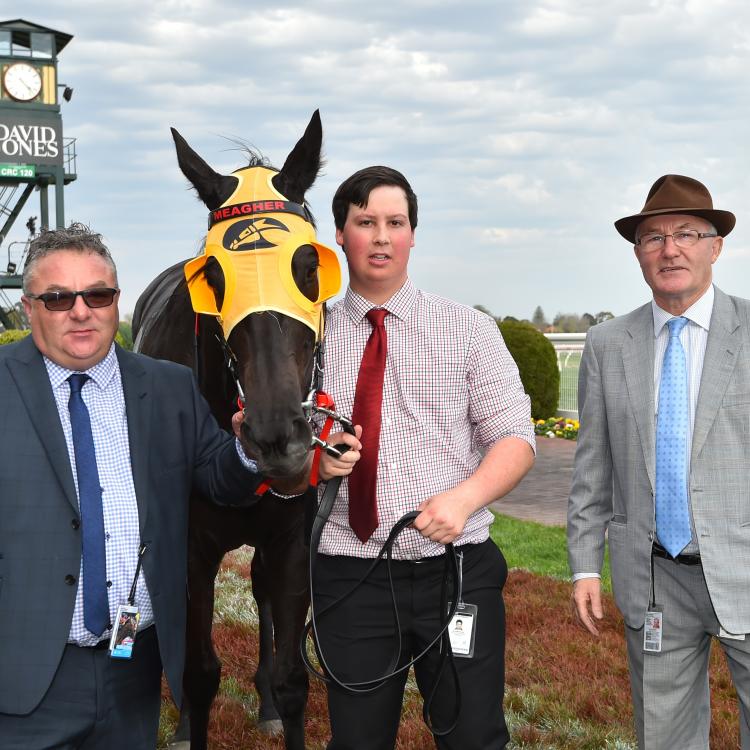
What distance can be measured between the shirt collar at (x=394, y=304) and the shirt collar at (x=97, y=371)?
29.7 inches

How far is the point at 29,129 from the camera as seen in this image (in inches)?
1270

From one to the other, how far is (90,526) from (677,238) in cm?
199

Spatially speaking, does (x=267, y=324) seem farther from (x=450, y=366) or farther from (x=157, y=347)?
(x=157, y=347)

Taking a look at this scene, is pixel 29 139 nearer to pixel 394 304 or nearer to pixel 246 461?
pixel 394 304

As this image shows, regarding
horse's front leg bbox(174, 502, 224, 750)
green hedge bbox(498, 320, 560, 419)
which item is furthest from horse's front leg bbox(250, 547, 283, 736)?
green hedge bbox(498, 320, 560, 419)

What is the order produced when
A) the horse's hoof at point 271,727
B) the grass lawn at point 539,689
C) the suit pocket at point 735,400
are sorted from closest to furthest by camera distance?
the suit pocket at point 735,400, the grass lawn at point 539,689, the horse's hoof at point 271,727

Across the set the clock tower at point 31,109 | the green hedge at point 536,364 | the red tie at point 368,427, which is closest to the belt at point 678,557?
the red tie at point 368,427

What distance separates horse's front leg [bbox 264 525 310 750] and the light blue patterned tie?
1.46 m

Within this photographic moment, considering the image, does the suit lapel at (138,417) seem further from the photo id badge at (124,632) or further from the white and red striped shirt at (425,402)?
the white and red striped shirt at (425,402)

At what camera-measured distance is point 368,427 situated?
9.34 feet

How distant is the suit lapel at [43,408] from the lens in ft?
8.39

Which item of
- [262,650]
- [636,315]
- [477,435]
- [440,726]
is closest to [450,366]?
[477,435]

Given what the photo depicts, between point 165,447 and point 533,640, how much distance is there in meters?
3.55

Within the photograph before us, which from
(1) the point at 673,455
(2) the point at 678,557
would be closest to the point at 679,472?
(1) the point at 673,455
